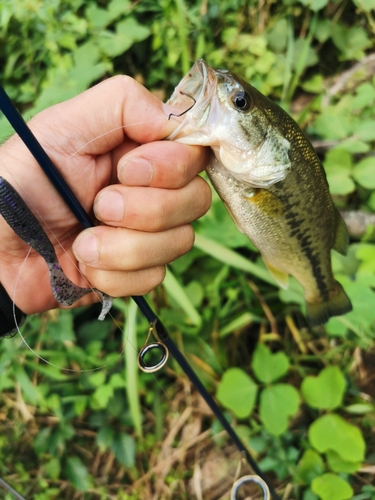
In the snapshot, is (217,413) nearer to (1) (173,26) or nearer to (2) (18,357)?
(2) (18,357)

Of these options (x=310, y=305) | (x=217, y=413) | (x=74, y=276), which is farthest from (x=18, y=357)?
(x=310, y=305)

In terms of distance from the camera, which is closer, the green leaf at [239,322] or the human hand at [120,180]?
the human hand at [120,180]

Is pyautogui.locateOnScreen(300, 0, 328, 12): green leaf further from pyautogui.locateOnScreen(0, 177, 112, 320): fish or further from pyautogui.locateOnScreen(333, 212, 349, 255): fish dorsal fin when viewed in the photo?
pyautogui.locateOnScreen(0, 177, 112, 320): fish

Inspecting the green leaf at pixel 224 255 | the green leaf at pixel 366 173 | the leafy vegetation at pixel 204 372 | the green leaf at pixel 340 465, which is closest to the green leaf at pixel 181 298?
the leafy vegetation at pixel 204 372

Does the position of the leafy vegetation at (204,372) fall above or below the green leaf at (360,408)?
above

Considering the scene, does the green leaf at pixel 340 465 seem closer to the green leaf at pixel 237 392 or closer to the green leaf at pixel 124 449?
the green leaf at pixel 237 392

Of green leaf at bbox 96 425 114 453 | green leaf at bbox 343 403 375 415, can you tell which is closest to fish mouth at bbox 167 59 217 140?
green leaf at bbox 343 403 375 415
